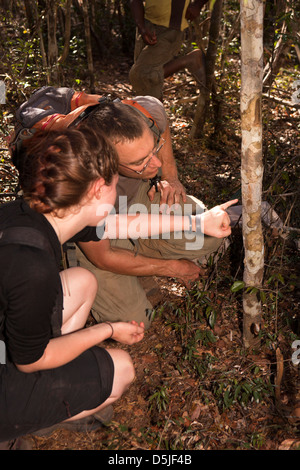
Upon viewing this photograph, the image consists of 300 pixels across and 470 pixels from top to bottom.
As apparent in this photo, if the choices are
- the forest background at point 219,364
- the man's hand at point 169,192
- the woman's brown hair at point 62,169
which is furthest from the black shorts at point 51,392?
the man's hand at point 169,192

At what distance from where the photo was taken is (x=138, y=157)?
2.80m

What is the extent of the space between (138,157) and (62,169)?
84 cm

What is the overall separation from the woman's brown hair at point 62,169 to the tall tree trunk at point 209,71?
3209 mm

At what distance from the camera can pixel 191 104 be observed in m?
6.36

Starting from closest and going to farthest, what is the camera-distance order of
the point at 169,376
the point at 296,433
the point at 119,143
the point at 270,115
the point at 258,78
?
the point at 258,78 → the point at 296,433 → the point at 119,143 → the point at 169,376 → the point at 270,115

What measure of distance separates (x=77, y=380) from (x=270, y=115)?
4553 mm

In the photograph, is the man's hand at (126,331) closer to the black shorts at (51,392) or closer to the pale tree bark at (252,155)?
the black shorts at (51,392)

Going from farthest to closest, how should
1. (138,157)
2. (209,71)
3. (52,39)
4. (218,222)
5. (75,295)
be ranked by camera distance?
(52,39)
(209,71)
(138,157)
(75,295)
(218,222)

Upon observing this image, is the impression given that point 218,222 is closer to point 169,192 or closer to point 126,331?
point 126,331

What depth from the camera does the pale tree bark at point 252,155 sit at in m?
2.11

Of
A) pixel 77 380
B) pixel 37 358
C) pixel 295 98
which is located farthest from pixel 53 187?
pixel 295 98

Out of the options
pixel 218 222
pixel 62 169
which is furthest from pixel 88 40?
pixel 62 169

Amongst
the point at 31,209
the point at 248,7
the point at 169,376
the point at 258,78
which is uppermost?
the point at 248,7

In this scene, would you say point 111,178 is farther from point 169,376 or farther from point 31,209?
point 169,376
